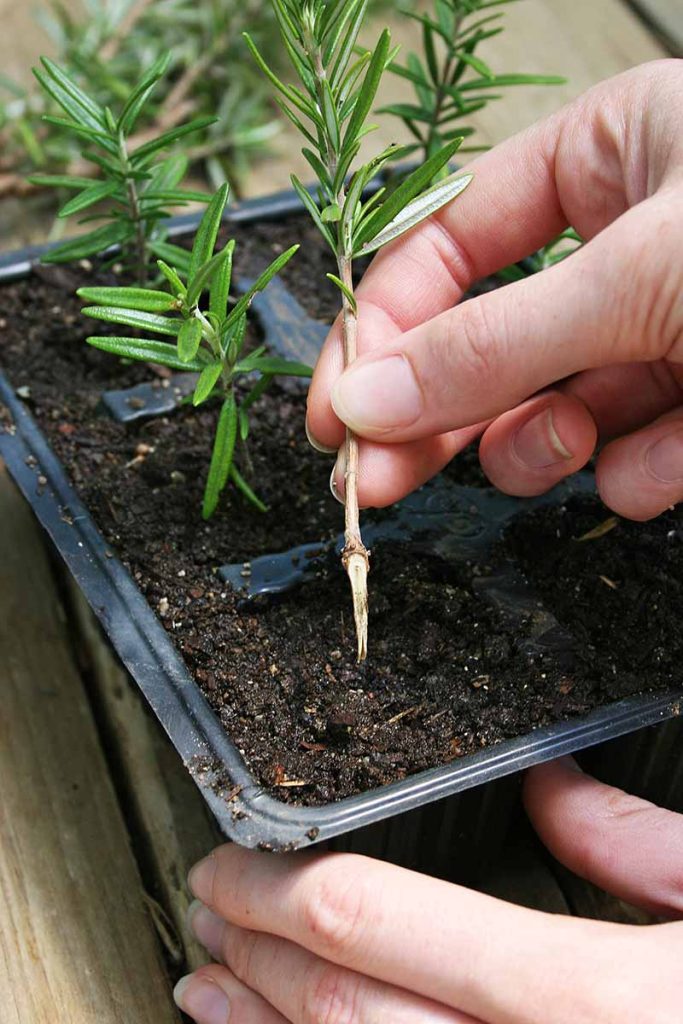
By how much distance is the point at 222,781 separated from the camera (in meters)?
0.85

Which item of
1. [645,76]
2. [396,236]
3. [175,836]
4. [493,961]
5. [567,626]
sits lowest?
[175,836]

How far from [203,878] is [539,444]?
442 millimetres

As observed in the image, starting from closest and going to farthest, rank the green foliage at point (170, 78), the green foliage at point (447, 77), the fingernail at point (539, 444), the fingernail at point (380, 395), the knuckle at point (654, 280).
Result: the knuckle at point (654, 280)
the fingernail at point (380, 395)
the fingernail at point (539, 444)
the green foliage at point (447, 77)
the green foliage at point (170, 78)

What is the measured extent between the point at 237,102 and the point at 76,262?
1.70ft

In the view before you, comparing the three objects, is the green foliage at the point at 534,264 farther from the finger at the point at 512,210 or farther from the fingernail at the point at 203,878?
the fingernail at the point at 203,878

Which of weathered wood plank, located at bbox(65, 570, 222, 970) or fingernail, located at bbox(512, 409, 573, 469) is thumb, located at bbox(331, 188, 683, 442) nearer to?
fingernail, located at bbox(512, 409, 573, 469)

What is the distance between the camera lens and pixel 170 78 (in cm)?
181

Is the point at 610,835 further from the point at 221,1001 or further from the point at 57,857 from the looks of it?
the point at 57,857

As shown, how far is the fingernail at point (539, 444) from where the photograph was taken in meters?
1.01

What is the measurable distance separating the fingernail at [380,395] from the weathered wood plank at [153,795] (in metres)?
0.36

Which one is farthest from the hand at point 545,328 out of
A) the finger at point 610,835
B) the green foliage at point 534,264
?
the finger at point 610,835

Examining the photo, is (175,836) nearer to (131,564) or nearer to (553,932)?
(131,564)

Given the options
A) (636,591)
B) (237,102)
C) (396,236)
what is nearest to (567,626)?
(636,591)

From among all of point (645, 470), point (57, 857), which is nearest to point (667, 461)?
point (645, 470)
